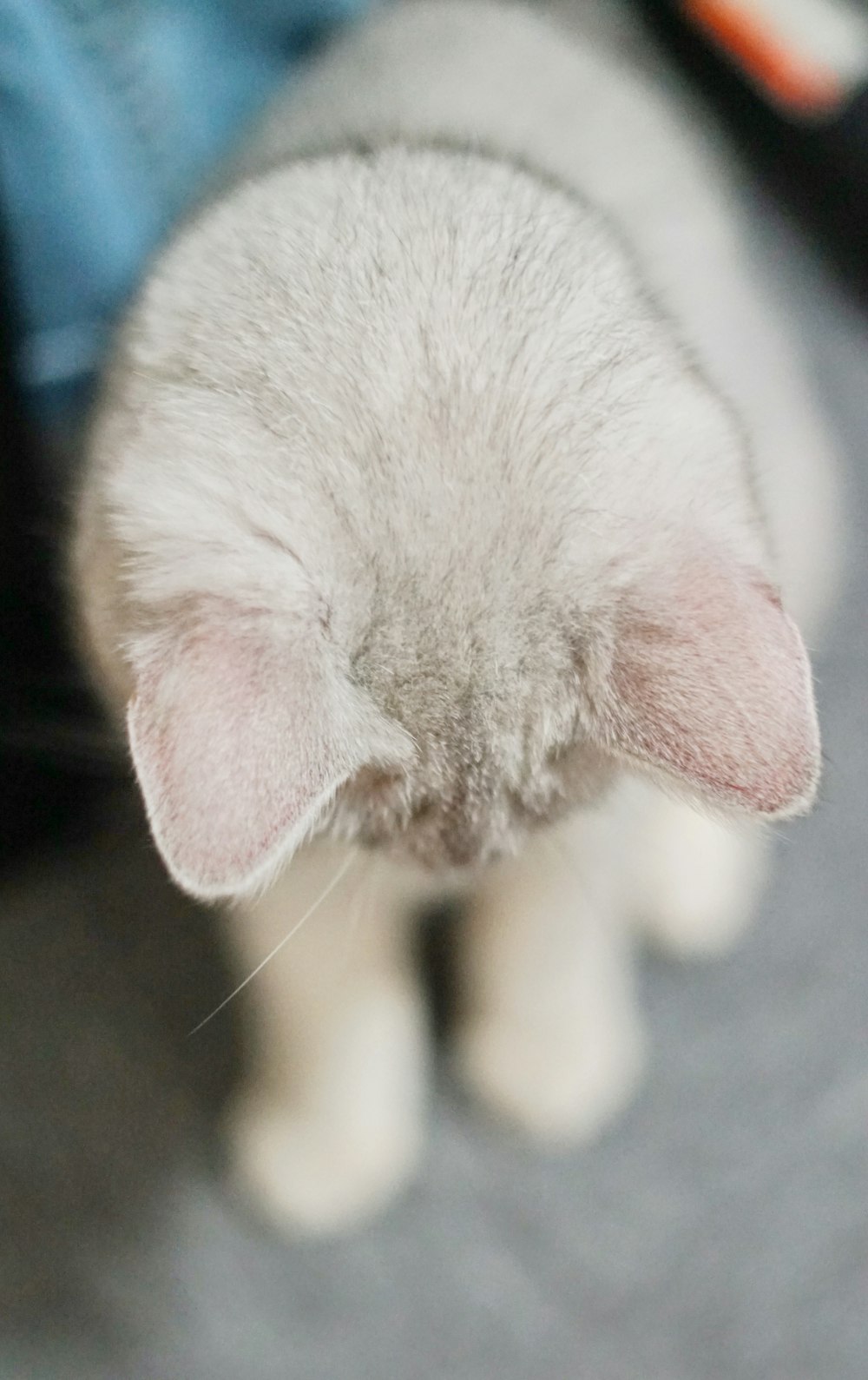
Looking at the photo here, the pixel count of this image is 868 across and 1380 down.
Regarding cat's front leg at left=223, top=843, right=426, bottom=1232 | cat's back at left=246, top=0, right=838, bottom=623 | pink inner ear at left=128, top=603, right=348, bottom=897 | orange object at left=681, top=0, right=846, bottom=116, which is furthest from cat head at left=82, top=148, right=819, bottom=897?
orange object at left=681, top=0, right=846, bottom=116

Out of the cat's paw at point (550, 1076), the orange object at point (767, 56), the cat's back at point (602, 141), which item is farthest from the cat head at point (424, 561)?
the orange object at point (767, 56)

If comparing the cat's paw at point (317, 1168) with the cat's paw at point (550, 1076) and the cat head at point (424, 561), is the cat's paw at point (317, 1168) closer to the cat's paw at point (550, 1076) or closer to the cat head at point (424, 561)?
the cat's paw at point (550, 1076)

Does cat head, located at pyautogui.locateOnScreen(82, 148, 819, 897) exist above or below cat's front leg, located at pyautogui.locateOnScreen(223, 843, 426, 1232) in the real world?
above

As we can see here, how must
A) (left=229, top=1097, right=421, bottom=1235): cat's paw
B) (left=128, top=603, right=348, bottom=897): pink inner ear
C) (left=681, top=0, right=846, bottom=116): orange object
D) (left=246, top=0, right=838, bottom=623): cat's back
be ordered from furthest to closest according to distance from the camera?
(left=681, top=0, right=846, bottom=116): orange object, (left=229, top=1097, right=421, bottom=1235): cat's paw, (left=246, top=0, right=838, bottom=623): cat's back, (left=128, top=603, right=348, bottom=897): pink inner ear

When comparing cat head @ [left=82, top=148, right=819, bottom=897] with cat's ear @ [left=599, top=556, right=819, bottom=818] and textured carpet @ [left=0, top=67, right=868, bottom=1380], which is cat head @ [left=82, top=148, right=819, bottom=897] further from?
textured carpet @ [left=0, top=67, right=868, bottom=1380]

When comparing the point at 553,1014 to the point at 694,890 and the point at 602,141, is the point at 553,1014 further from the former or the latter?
the point at 602,141

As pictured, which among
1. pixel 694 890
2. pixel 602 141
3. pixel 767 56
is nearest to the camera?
pixel 602 141

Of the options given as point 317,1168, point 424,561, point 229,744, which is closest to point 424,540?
point 424,561
